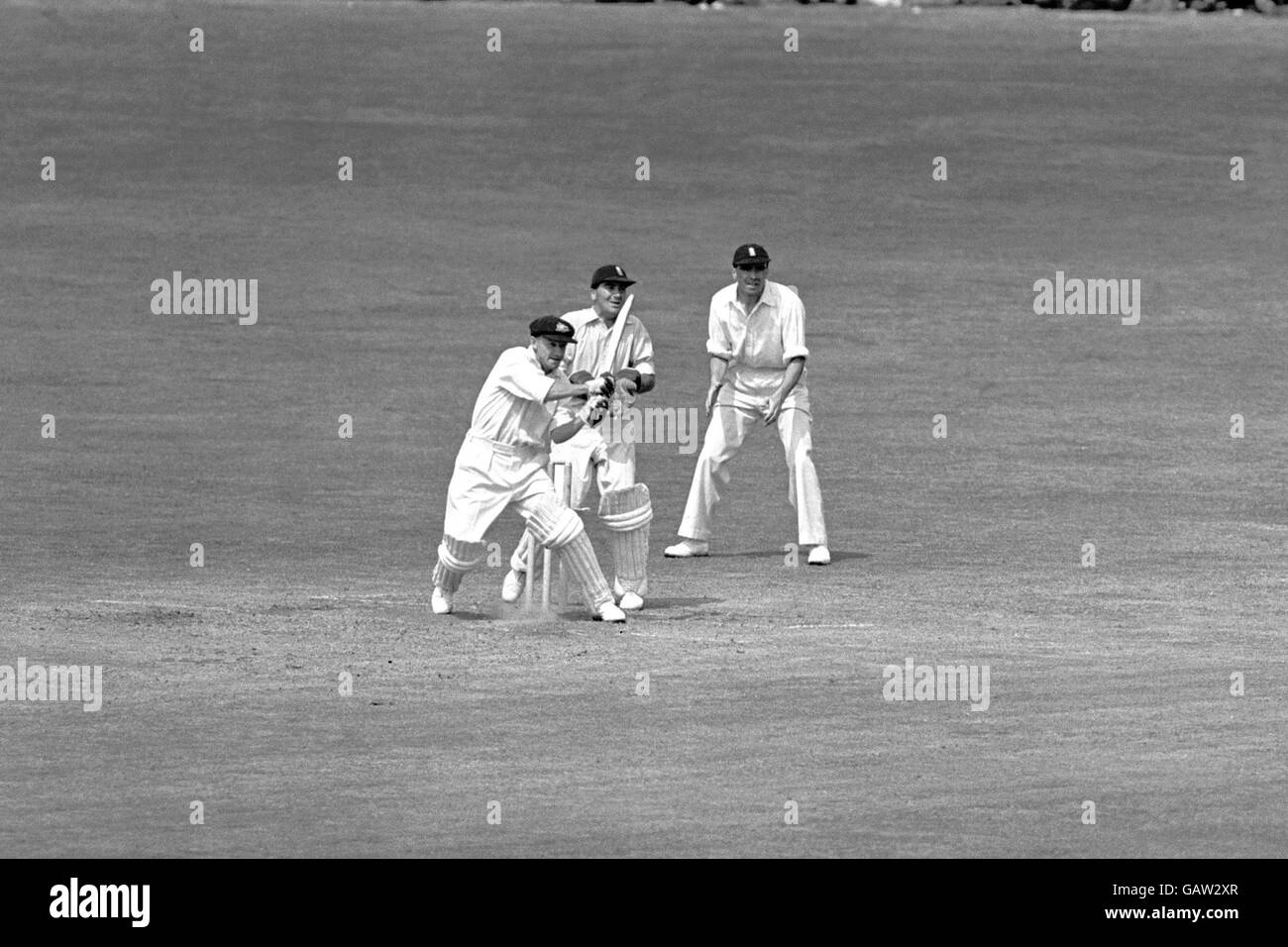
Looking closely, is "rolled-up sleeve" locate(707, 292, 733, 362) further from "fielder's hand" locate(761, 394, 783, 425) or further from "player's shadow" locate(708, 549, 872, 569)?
"player's shadow" locate(708, 549, 872, 569)

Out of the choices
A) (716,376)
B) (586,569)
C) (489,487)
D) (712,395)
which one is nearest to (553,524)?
(586,569)

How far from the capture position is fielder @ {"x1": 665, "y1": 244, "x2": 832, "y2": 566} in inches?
741

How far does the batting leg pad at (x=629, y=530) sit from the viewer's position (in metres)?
16.6

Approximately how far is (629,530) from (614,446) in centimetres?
81

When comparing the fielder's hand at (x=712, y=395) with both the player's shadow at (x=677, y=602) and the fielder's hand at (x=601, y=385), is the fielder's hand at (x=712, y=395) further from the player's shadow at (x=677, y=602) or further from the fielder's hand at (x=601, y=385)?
the fielder's hand at (x=601, y=385)

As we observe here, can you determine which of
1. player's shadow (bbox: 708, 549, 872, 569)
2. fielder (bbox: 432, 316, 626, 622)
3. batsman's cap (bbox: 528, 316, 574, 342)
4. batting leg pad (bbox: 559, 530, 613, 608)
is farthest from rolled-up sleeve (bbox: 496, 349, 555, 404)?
player's shadow (bbox: 708, 549, 872, 569)

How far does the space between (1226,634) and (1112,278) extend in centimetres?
1396

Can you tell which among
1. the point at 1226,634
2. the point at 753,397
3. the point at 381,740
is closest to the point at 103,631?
the point at 381,740

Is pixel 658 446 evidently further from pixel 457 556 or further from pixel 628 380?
pixel 457 556

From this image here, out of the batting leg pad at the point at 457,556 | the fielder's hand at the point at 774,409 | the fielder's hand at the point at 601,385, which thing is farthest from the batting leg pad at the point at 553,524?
A: the fielder's hand at the point at 774,409

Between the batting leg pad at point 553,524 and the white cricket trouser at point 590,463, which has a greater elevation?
the white cricket trouser at point 590,463

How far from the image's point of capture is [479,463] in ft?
52.5

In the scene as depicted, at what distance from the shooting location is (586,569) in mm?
15906

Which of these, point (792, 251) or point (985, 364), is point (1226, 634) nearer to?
point (985, 364)
